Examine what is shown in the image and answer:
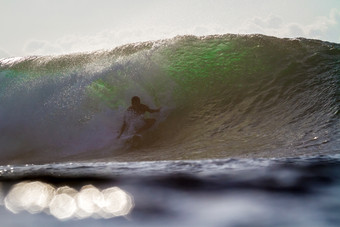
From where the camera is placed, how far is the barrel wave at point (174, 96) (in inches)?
230

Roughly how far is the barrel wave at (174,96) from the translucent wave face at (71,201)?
2.69 m

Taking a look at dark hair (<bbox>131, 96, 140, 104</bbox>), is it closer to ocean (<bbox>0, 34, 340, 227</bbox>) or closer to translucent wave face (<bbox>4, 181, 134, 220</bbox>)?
ocean (<bbox>0, 34, 340, 227</bbox>)

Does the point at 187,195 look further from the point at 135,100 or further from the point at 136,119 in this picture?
the point at 135,100

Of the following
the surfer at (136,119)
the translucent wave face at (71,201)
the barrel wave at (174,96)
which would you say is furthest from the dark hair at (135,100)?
the translucent wave face at (71,201)

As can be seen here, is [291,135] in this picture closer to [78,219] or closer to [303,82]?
[303,82]

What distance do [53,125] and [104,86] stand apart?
137 centimetres

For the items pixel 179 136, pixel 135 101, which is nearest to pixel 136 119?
pixel 135 101

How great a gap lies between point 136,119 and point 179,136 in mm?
1045

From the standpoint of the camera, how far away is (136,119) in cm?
674

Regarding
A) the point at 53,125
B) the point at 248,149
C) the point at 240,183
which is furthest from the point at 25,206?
the point at 53,125

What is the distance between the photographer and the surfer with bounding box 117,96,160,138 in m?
6.67

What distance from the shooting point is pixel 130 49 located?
862 centimetres

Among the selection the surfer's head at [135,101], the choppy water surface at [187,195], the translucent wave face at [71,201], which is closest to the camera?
the choppy water surface at [187,195]

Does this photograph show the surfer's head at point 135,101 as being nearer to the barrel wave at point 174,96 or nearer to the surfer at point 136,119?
the surfer at point 136,119
